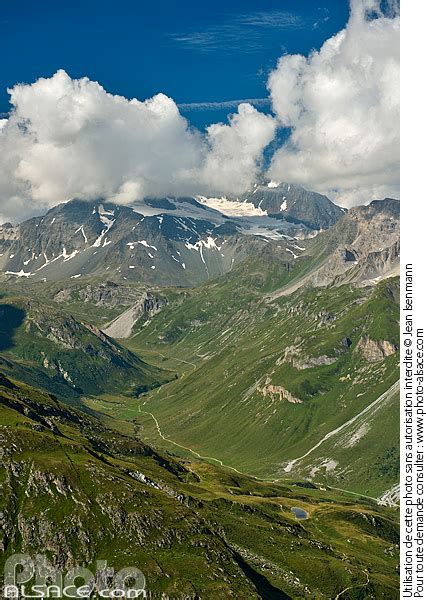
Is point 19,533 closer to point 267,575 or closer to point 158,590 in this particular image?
point 158,590

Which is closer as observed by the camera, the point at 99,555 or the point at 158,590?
the point at 158,590

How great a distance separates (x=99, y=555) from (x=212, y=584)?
92.1 feet

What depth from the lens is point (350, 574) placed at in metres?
177

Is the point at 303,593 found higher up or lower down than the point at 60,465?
lower down

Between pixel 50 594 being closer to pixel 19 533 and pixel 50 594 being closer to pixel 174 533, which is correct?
pixel 19 533

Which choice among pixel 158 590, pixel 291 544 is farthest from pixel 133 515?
pixel 291 544

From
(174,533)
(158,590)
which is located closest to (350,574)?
(174,533)

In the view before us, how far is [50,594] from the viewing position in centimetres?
12269
